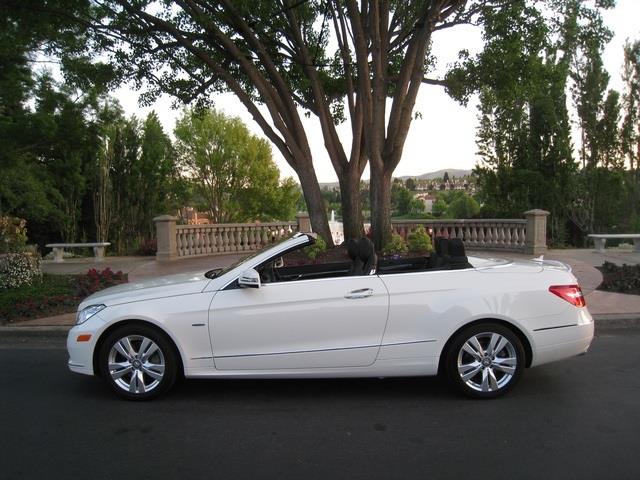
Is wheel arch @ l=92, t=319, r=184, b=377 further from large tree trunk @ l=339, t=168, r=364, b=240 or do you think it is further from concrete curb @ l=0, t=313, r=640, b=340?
large tree trunk @ l=339, t=168, r=364, b=240

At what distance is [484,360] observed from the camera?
15.0 ft

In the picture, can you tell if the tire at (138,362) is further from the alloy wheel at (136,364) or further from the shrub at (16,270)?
→ the shrub at (16,270)

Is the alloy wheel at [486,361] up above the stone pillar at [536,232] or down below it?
below

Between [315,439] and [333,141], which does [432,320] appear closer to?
[315,439]

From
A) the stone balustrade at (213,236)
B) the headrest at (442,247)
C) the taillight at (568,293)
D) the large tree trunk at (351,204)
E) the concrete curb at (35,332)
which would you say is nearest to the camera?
the taillight at (568,293)

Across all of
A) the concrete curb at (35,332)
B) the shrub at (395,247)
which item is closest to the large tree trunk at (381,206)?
the shrub at (395,247)

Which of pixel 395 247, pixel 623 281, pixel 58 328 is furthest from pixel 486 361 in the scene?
pixel 395 247

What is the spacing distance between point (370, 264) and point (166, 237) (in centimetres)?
1112

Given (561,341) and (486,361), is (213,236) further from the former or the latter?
(561,341)

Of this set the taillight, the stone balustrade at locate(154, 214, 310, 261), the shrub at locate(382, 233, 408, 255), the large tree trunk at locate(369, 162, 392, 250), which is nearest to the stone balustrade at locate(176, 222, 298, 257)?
the stone balustrade at locate(154, 214, 310, 261)

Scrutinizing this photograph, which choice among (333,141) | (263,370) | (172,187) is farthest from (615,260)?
(172,187)

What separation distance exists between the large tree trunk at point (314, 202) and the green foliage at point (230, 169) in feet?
82.4

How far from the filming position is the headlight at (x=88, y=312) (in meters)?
4.69

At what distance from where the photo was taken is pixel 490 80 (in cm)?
1354
